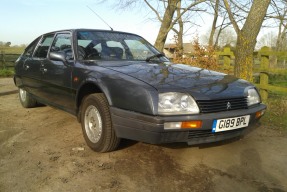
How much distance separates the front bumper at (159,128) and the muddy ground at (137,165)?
1.13 feet

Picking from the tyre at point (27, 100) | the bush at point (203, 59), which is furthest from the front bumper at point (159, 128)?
the bush at point (203, 59)

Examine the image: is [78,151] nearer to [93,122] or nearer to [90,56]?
[93,122]

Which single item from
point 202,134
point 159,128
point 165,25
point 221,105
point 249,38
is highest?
point 165,25

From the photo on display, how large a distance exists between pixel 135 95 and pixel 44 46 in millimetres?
2698

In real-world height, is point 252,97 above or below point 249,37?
below

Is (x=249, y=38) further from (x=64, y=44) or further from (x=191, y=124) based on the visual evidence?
(x=191, y=124)

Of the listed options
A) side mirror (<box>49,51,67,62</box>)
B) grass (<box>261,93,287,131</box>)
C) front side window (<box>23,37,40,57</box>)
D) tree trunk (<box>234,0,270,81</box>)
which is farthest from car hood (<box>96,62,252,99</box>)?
tree trunk (<box>234,0,270,81</box>)

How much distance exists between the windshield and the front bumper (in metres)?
1.12

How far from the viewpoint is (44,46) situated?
4824mm

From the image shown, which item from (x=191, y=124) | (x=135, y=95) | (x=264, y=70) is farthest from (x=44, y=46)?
(x=264, y=70)

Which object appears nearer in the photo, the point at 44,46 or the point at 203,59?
the point at 44,46

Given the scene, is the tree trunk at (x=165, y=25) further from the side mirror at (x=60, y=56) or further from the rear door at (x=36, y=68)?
the side mirror at (x=60, y=56)

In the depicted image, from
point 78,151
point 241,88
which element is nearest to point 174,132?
point 241,88

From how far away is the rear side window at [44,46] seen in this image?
4.67 m
